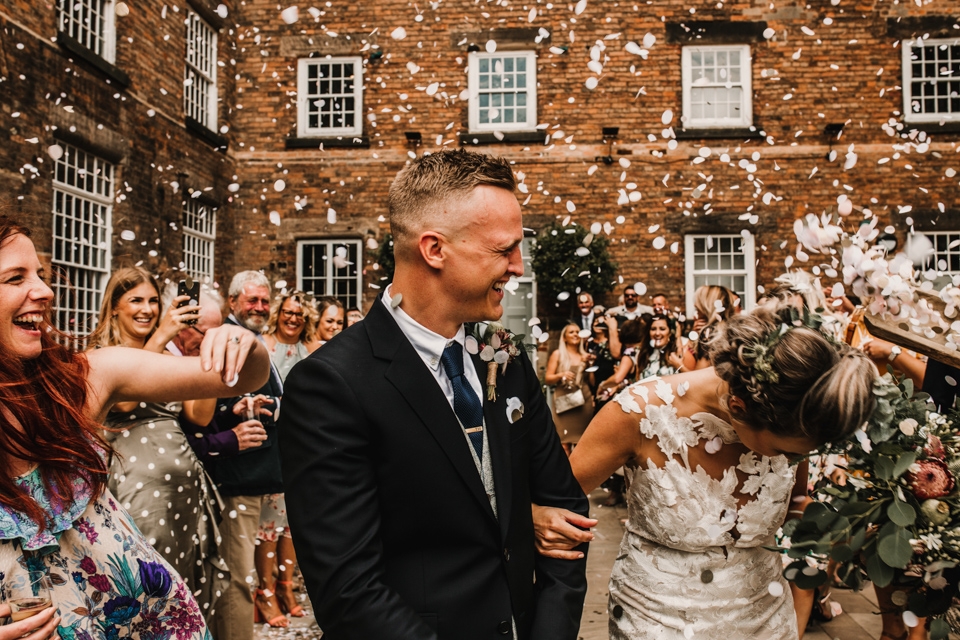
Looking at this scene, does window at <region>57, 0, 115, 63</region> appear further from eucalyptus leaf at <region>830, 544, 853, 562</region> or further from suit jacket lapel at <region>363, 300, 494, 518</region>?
eucalyptus leaf at <region>830, 544, 853, 562</region>

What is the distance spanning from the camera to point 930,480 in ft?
5.62

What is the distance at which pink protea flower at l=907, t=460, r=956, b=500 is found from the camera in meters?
1.70

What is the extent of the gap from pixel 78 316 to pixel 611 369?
20.6ft

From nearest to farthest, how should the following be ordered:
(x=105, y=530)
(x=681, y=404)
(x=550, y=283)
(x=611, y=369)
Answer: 1. (x=105, y=530)
2. (x=681, y=404)
3. (x=611, y=369)
4. (x=550, y=283)

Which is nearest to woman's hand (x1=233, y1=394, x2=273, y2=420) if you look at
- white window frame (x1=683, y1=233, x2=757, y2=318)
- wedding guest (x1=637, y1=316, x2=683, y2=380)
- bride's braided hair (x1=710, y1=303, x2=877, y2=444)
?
bride's braided hair (x1=710, y1=303, x2=877, y2=444)

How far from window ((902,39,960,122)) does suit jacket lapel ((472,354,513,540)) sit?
12.1 meters

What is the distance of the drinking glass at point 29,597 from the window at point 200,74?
10280 mm

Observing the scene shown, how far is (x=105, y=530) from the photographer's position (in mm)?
1709

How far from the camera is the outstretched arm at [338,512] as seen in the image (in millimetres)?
1405

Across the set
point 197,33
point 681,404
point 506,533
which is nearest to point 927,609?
point 681,404

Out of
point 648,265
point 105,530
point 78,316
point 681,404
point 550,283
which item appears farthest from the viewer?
point 648,265

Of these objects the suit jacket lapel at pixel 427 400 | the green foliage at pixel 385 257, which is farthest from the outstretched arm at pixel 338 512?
the green foliage at pixel 385 257

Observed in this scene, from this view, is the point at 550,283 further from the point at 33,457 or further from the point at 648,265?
the point at 33,457

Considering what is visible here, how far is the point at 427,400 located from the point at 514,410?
277 millimetres
